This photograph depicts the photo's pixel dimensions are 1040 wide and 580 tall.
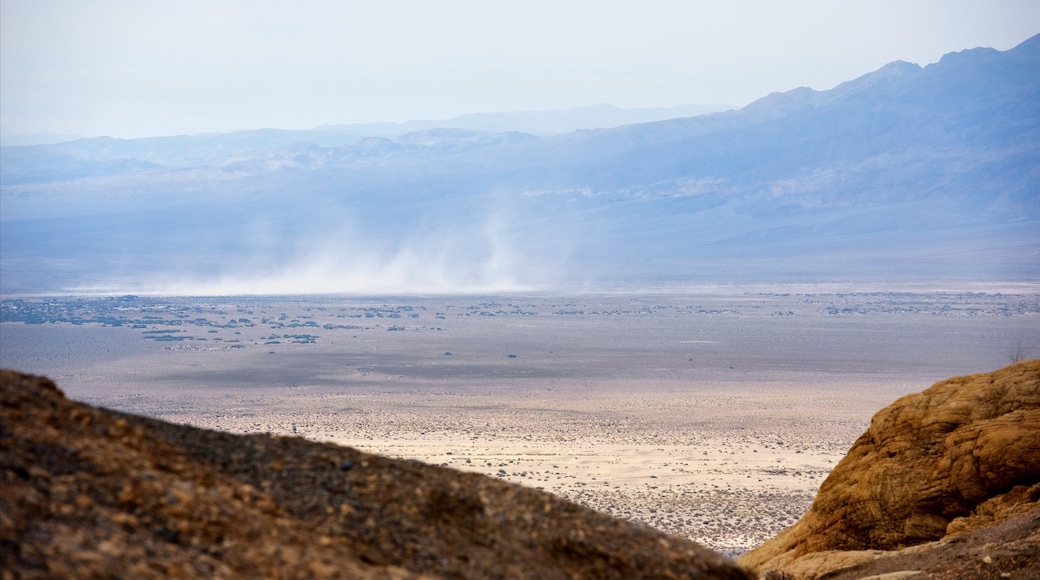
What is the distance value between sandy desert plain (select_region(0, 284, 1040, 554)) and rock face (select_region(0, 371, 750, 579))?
56.3 feet

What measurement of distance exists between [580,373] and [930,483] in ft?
143

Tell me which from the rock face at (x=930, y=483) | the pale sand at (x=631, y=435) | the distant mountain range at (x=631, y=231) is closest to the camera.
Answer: the rock face at (x=930, y=483)

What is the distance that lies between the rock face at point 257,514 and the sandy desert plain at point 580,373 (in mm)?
17156

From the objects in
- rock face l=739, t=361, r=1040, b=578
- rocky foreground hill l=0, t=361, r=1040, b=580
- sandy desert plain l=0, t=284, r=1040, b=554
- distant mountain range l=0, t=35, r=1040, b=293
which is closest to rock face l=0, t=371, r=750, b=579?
rocky foreground hill l=0, t=361, r=1040, b=580

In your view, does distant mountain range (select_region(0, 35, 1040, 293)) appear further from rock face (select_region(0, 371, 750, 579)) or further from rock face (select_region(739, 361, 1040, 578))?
rock face (select_region(0, 371, 750, 579))

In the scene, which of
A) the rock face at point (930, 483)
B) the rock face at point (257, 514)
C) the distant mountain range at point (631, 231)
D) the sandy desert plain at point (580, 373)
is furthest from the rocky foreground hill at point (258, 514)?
the distant mountain range at point (631, 231)

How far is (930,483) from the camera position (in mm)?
13977

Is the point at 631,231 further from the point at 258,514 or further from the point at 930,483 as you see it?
the point at 258,514

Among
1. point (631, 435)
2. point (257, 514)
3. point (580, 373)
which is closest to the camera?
point (257, 514)

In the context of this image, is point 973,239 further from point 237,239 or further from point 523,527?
point 523,527

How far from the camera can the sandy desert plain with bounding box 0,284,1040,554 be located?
111ft

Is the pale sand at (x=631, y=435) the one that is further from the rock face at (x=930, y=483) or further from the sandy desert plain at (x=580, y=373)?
the rock face at (x=930, y=483)

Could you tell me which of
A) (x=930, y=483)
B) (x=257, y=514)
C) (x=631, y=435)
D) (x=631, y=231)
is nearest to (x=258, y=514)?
(x=257, y=514)

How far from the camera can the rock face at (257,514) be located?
528 cm
